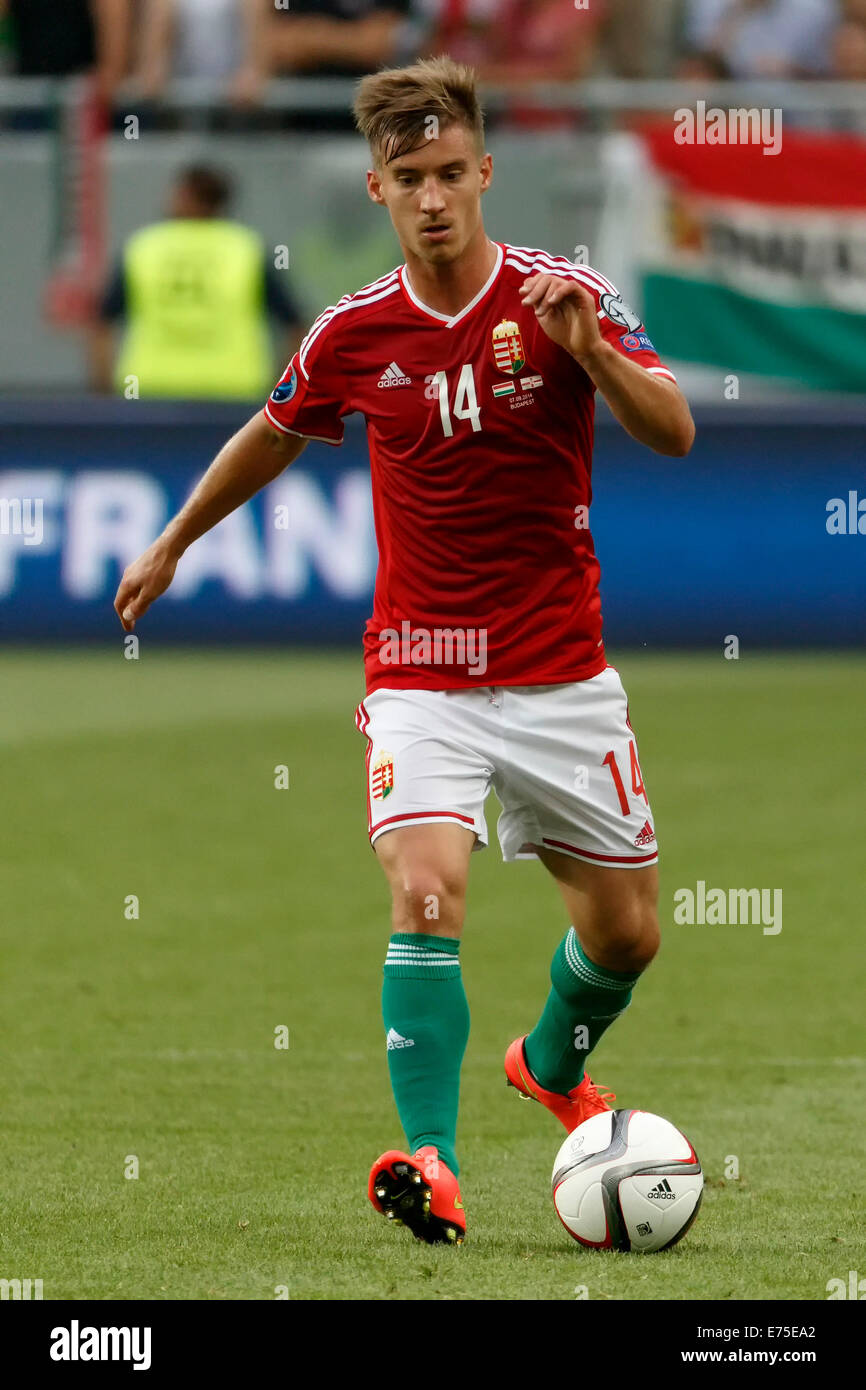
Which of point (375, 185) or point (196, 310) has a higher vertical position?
point (196, 310)

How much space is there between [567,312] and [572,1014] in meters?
1.68

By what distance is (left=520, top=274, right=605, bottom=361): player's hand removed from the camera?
4.72m

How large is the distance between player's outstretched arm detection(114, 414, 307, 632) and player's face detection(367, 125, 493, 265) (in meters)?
0.63

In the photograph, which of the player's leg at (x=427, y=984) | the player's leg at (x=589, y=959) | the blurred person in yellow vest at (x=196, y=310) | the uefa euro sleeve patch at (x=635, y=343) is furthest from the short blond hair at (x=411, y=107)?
the blurred person in yellow vest at (x=196, y=310)

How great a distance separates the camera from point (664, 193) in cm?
1470

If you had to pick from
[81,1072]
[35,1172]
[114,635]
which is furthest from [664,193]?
[35,1172]

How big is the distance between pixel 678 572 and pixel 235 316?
10.1ft

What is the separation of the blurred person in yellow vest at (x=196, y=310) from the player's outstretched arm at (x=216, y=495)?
28.8ft

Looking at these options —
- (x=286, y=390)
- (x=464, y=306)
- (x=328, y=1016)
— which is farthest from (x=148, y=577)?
(x=328, y=1016)

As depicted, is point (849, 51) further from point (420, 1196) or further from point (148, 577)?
point (420, 1196)

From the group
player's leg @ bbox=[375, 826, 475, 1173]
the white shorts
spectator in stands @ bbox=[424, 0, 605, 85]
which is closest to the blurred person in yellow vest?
spectator in stands @ bbox=[424, 0, 605, 85]

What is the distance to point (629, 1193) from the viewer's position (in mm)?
4805

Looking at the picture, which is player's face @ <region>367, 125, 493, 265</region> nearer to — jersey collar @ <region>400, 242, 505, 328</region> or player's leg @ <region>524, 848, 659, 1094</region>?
jersey collar @ <region>400, 242, 505, 328</region>

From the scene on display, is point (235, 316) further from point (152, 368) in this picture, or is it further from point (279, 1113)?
point (279, 1113)
